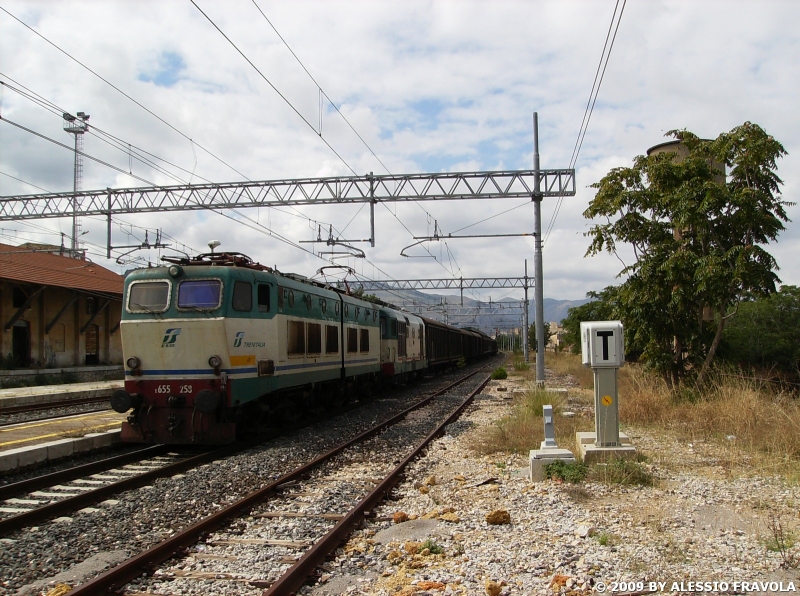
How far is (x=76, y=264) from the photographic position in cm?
3506

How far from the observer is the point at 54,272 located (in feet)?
99.2

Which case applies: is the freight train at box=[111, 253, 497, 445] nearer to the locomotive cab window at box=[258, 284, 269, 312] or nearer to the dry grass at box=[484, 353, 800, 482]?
the locomotive cab window at box=[258, 284, 269, 312]

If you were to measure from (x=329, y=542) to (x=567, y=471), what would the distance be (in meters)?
3.31

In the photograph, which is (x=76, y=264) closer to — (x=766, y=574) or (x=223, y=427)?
(x=223, y=427)

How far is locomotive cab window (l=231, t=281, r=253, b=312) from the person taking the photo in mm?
10742

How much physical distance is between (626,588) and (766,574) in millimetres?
1049

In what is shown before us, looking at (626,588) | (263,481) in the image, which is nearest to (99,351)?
(263,481)

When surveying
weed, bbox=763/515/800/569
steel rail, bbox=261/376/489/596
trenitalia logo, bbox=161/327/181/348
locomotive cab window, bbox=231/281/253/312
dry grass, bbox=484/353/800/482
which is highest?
locomotive cab window, bbox=231/281/253/312

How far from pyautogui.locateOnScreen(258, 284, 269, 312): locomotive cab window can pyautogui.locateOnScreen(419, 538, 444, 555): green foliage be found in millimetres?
6505

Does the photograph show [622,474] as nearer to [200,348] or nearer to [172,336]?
[200,348]

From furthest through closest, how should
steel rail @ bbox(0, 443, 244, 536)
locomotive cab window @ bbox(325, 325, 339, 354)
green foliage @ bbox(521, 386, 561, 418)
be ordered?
locomotive cab window @ bbox(325, 325, 339, 354) < green foliage @ bbox(521, 386, 561, 418) < steel rail @ bbox(0, 443, 244, 536)

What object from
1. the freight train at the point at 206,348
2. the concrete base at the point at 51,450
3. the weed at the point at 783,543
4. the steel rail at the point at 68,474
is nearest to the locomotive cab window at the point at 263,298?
the freight train at the point at 206,348

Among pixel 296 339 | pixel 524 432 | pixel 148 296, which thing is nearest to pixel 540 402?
pixel 524 432

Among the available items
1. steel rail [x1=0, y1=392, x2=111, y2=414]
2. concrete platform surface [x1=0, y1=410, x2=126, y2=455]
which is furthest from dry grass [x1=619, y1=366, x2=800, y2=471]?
steel rail [x1=0, y1=392, x2=111, y2=414]
